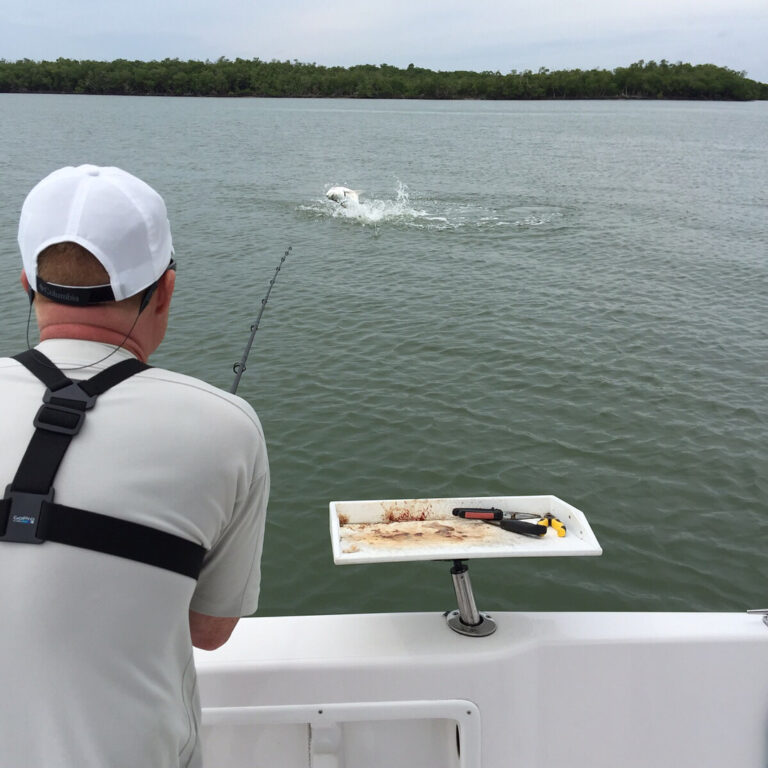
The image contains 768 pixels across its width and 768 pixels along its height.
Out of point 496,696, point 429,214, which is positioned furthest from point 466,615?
point 429,214

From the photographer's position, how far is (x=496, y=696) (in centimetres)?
253

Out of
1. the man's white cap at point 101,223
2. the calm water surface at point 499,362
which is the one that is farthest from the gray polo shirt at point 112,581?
the calm water surface at point 499,362

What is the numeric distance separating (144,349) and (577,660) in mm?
1861

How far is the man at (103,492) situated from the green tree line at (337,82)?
11360cm

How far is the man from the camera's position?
1.22 m

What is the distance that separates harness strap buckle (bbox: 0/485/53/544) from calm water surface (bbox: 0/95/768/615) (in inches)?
164

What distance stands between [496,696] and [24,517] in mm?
1831

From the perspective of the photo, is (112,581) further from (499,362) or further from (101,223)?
(499,362)

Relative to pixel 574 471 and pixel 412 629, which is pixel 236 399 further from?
pixel 574 471

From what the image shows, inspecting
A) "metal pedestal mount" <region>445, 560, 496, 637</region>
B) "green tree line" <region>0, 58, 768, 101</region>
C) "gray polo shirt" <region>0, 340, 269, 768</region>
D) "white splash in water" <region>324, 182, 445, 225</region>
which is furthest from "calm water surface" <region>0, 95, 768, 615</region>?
"green tree line" <region>0, 58, 768, 101</region>

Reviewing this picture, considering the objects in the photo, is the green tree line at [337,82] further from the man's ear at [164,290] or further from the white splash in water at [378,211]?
the man's ear at [164,290]

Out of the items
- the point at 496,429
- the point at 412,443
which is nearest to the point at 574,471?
the point at 496,429

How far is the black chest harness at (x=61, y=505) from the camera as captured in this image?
3.98ft

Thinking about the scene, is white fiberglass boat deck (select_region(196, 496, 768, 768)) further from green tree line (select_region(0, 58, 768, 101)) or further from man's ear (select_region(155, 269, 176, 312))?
green tree line (select_region(0, 58, 768, 101))
